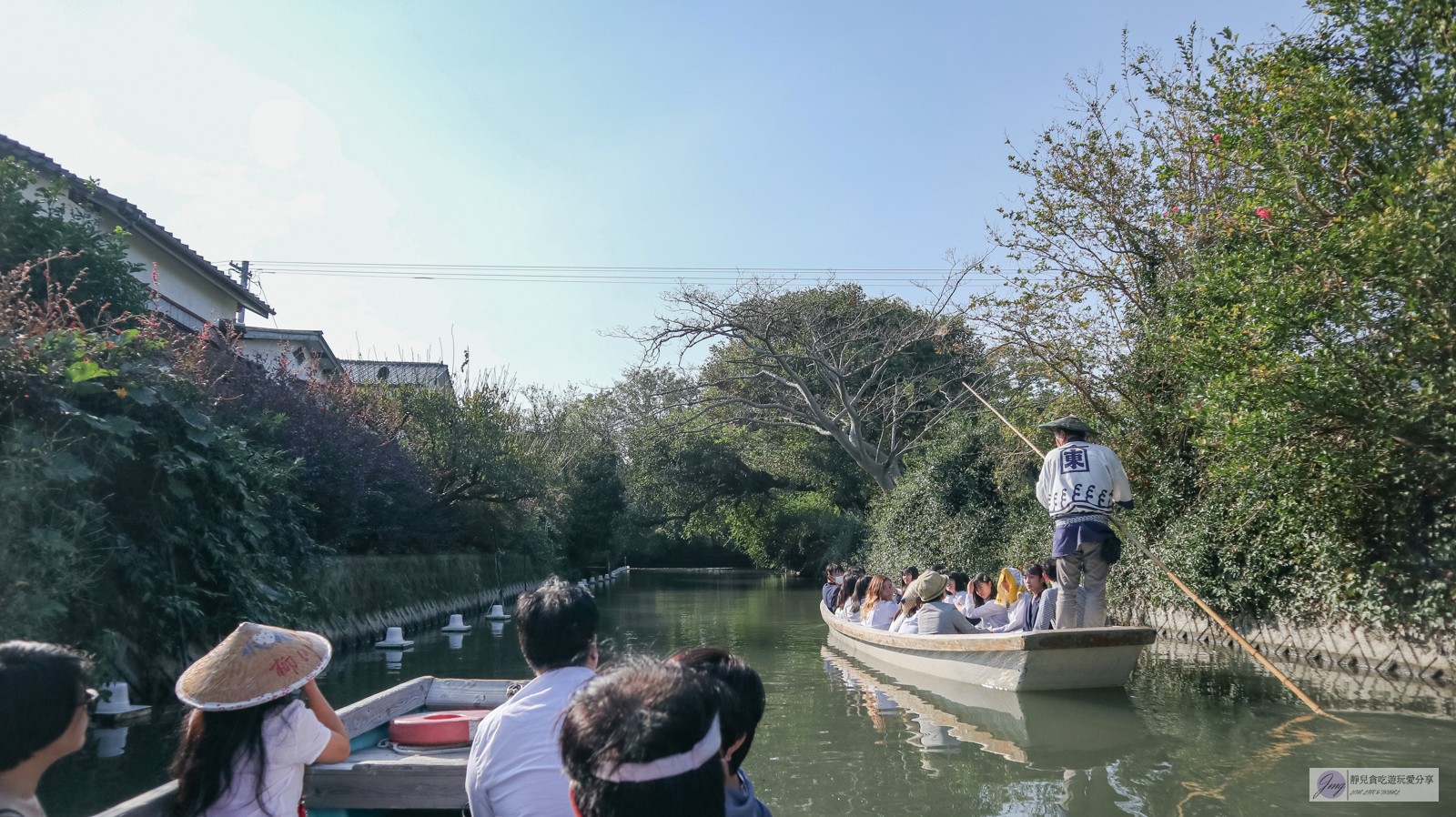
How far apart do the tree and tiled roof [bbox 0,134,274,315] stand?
7593mm

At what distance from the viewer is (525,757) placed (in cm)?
238

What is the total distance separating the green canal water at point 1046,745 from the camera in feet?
15.8

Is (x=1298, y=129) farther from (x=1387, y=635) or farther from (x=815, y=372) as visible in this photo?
(x=815, y=372)

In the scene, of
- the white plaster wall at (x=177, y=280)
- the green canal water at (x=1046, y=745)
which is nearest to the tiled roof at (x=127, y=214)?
the white plaster wall at (x=177, y=280)

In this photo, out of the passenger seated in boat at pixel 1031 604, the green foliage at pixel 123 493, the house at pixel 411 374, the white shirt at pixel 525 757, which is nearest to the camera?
the white shirt at pixel 525 757

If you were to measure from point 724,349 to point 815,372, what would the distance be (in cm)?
385

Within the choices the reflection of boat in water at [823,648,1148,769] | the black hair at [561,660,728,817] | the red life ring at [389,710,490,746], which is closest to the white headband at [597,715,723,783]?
the black hair at [561,660,728,817]

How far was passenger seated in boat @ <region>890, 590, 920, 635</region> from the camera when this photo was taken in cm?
888

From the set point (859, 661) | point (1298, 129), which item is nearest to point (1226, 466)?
point (1298, 129)

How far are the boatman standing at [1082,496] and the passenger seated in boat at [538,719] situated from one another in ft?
16.5

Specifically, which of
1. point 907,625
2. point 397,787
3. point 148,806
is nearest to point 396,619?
point 907,625

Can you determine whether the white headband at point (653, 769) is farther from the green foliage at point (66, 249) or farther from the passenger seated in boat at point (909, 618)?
the green foliage at point (66, 249)

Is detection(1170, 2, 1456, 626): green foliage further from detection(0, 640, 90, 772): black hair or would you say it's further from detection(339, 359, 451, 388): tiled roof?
detection(339, 359, 451, 388): tiled roof

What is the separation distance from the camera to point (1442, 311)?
6.12 meters
